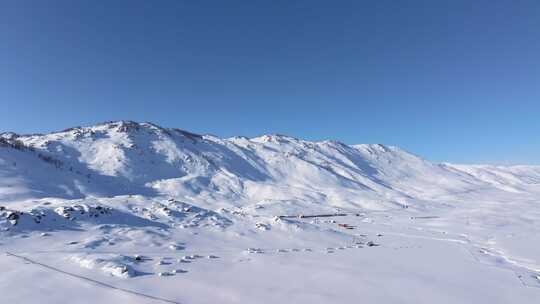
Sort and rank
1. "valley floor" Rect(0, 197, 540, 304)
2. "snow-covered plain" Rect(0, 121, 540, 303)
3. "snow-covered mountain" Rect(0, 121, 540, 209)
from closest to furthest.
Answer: "valley floor" Rect(0, 197, 540, 304) < "snow-covered plain" Rect(0, 121, 540, 303) < "snow-covered mountain" Rect(0, 121, 540, 209)

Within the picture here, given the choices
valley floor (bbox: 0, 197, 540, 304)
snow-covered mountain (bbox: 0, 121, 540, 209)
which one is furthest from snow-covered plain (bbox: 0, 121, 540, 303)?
snow-covered mountain (bbox: 0, 121, 540, 209)

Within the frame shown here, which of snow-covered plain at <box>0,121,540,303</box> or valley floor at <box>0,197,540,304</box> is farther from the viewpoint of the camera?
snow-covered plain at <box>0,121,540,303</box>

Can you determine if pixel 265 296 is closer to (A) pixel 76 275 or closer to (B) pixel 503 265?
(A) pixel 76 275

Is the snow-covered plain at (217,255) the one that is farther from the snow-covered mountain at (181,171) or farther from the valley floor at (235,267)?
the snow-covered mountain at (181,171)

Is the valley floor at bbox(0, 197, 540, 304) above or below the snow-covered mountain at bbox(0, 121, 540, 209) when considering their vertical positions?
below

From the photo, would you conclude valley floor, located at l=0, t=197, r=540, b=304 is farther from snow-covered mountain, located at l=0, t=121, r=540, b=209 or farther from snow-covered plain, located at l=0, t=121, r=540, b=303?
snow-covered mountain, located at l=0, t=121, r=540, b=209

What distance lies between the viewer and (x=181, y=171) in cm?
9619

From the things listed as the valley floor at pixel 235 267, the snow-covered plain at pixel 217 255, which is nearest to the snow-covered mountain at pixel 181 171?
the snow-covered plain at pixel 217 255

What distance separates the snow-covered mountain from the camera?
209ft

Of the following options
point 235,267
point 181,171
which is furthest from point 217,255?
point 181,171

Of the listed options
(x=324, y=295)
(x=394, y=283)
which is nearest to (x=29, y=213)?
(x=324, y=295)

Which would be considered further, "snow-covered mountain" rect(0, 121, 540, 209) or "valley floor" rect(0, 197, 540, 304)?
"snow-covered mountain" rect(0, 121, 540, 209)

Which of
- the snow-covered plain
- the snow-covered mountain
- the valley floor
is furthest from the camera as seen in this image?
the snow-covered mountain

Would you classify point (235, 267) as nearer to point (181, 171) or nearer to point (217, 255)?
point (217, 255)
